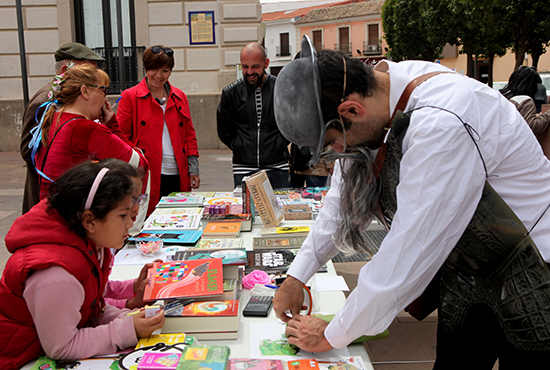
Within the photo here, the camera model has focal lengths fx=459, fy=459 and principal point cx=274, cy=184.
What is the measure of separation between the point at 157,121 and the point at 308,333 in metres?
2.73

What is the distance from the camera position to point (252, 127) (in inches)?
152

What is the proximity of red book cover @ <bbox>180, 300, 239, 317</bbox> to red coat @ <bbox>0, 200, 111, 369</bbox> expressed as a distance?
1.03ft

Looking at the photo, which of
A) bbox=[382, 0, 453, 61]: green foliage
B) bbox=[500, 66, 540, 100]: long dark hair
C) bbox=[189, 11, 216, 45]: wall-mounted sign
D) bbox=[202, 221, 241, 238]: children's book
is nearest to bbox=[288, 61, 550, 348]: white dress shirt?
bbox=[202, 221, 241, 238]: children's book

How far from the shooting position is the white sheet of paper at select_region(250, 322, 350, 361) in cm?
133

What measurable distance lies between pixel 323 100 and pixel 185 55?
8.94 metres

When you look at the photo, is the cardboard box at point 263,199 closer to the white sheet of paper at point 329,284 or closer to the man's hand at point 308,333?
the white sheet of paper at point 329,284

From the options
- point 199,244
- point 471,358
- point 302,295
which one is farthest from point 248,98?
point 471,358

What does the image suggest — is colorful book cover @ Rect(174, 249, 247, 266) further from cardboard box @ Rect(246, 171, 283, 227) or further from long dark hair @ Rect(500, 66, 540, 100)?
long dark hair @ Rect(500, 66, 540, 100)

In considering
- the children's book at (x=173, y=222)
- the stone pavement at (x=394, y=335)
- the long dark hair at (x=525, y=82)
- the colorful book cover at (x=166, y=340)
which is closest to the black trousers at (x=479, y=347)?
the colorful book cover at (x=166, y=340)

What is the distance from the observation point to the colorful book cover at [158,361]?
120 centimetres

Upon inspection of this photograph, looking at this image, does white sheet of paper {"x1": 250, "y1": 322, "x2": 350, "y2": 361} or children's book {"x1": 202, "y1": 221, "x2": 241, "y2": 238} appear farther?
children's book {"x1": 202, "y1": 221, "x2": 241, "y2": 238}

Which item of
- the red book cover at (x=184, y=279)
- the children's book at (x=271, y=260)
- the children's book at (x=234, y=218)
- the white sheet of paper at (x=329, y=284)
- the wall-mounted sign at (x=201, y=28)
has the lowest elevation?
the white sheet of paper at (x=329, y=284)

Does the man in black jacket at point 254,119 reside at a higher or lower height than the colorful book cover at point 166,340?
higher

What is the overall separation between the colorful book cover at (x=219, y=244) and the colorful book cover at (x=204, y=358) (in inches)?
42.9
